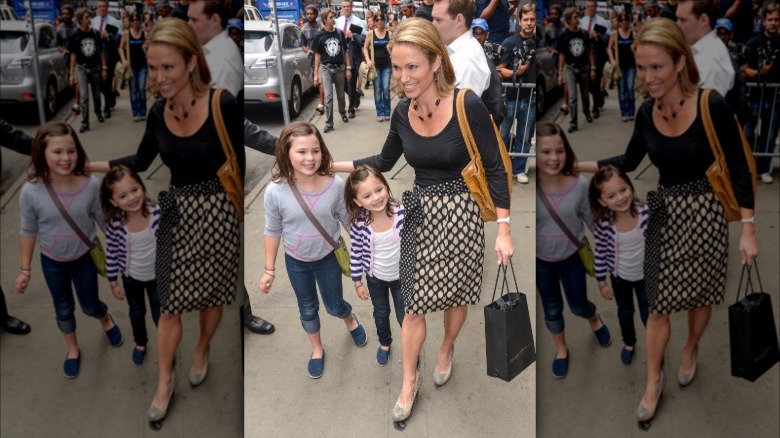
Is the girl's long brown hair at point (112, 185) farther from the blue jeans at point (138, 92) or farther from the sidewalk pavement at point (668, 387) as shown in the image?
the sidewalk pavement at point (668, 387)

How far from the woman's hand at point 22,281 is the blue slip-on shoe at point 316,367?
0.88m

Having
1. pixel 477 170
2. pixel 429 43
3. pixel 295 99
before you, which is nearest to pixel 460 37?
pixel 429 43

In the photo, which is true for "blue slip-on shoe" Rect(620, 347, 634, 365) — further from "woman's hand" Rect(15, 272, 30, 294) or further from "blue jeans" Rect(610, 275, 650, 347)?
"woman's hand" Rect(15, 272, 30, 294)

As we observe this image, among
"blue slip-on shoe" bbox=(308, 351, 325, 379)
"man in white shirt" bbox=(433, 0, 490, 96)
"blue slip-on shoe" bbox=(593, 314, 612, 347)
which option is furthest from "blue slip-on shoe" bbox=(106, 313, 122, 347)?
"blue slip-on shoe" bbox=(593, 314, 612, 347)

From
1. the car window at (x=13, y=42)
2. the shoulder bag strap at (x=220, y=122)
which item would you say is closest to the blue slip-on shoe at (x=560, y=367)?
the shoulder bag strap at (x=220, y=122)

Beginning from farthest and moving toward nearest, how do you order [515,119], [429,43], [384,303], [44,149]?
[384,303]
[515,119]
[44,149]
[429,43]

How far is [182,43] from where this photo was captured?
2.13 metres

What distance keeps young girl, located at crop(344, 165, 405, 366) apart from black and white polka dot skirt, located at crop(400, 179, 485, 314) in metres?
0.03

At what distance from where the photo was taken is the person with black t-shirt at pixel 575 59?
2275 millimetres

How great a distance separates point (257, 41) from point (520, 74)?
0.78m

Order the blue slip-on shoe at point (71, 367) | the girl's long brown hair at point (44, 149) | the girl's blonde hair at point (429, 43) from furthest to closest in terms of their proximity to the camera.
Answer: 1. the blue slip-on shoe at point (71, 367)
2. the girl's long brown hair at point (44, 149)
3. the girl's blonde hair at point (429, 43)

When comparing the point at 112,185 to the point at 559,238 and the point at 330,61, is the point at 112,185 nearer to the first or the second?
the point at 330,61

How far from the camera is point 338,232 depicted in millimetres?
2287

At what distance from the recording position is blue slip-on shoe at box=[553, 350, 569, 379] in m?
2.44
